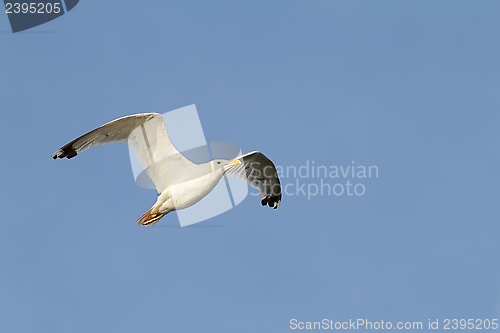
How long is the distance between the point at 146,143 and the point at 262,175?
3.26 metres

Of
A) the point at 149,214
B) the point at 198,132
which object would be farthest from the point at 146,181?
the point at 198,132

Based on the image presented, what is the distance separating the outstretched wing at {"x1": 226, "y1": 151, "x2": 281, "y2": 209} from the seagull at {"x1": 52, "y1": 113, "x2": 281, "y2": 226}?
0.91 ft

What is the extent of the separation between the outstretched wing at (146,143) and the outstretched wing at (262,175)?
1.56 m

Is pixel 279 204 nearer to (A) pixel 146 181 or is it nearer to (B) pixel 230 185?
(B) pixel 230 185

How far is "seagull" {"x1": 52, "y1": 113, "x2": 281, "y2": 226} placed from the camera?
431 inches

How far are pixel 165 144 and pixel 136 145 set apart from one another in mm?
643

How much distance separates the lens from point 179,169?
11664 mm

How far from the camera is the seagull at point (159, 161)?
10945 millimetres

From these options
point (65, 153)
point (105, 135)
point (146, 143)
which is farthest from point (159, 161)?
point (65, 153)

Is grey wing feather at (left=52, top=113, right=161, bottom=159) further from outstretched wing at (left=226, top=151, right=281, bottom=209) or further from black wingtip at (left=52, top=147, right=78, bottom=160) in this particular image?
outstretched wing at (left=226, top=151, right=281, bottom=209)

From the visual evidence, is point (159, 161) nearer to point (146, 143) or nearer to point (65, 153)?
point (146, 143)

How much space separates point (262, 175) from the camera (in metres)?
13.0

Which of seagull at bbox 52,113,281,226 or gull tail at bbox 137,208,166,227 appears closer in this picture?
seagull at bbox 52,113,281,226

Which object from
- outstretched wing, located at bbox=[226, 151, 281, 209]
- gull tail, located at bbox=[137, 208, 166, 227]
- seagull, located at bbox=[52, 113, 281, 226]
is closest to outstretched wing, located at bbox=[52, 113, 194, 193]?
A: seagull, located at bbox=[52, 113, 281, 226]
